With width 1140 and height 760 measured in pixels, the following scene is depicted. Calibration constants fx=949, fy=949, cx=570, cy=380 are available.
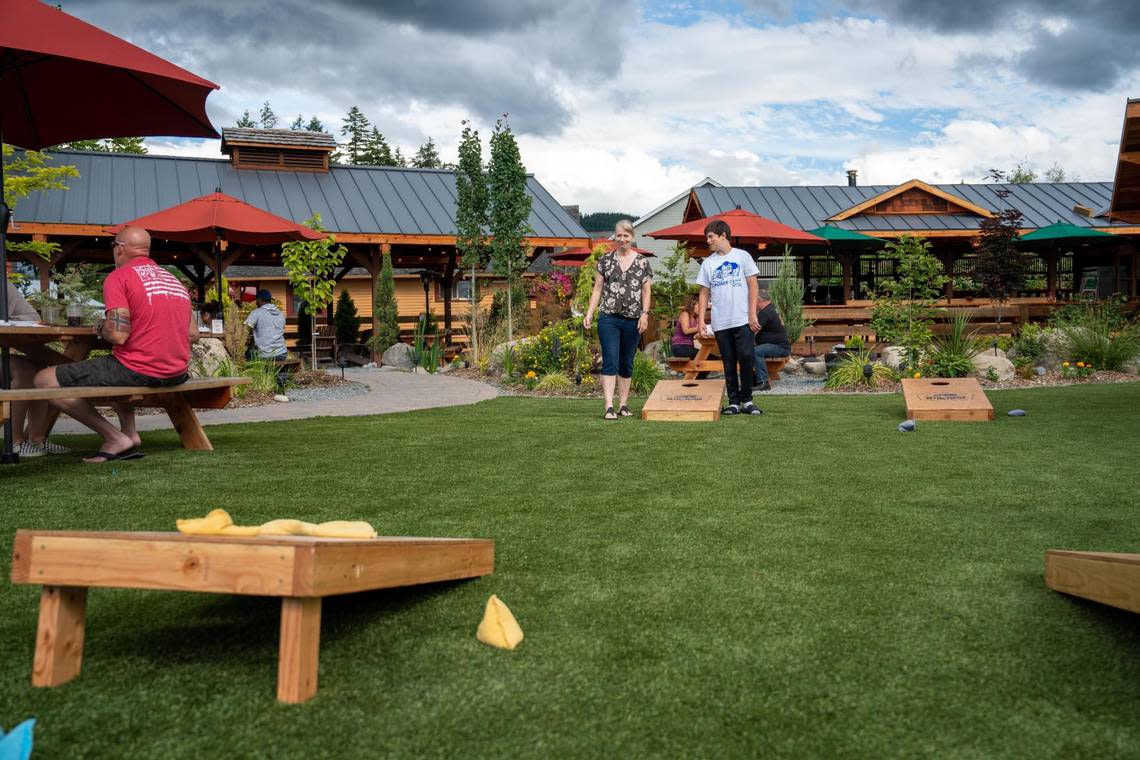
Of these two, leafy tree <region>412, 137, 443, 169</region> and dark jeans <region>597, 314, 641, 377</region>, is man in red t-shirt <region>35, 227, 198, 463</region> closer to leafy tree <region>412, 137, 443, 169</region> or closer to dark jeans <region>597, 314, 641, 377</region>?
dark jeans <region>597, 314, 641, 377</region>

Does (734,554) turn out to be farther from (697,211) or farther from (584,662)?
(697,211)

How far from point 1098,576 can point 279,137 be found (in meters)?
22.4

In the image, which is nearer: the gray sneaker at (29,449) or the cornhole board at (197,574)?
the cornhole board at (197,574)

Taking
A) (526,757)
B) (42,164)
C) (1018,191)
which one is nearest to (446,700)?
(526,757)

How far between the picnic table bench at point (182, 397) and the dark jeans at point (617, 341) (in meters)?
3.03

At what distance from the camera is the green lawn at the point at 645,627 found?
77.8 inches

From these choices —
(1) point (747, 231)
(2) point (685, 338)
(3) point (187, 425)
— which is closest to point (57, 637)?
(3) point (187, 425)

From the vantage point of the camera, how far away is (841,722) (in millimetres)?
2020

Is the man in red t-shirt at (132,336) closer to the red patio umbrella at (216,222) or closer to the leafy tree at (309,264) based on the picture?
the red patio umbrella at (216,222)

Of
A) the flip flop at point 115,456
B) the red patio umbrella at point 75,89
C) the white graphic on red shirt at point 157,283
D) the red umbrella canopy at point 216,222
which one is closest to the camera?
the red patio umbrella at point 75,89

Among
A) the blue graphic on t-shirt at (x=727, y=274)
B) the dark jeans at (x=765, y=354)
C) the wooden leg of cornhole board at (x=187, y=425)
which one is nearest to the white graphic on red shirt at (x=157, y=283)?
the wooden leg of cornhole board at (x=187, y=425)

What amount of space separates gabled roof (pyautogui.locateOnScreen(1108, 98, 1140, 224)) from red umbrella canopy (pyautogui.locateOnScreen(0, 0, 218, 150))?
6799 millimetres

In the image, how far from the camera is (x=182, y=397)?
5.89 m

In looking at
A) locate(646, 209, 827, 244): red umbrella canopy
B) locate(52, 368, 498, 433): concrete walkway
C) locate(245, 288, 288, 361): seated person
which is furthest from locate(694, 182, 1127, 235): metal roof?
locate(245, 288, 288, 361): seated person
